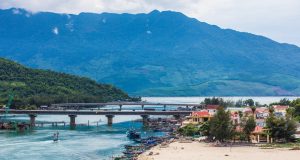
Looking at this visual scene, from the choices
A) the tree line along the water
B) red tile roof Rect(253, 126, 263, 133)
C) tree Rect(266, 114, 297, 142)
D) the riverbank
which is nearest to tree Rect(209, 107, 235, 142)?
the tree line along the water

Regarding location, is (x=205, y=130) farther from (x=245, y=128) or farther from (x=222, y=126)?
(x=222, y=126)

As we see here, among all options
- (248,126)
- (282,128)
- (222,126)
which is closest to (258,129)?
(248,126)

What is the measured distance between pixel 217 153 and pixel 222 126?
439 inches

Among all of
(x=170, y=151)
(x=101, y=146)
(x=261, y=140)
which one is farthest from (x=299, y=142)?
(x=101, y=146)

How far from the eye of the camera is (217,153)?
71.2 metres

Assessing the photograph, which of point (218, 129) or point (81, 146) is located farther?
point (81, 146)

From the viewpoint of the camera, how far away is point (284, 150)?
7256cm

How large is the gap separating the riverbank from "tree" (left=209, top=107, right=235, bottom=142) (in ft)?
9.76

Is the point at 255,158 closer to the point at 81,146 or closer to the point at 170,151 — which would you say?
the point at 170,151

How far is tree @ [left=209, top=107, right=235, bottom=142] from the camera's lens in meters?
81.4

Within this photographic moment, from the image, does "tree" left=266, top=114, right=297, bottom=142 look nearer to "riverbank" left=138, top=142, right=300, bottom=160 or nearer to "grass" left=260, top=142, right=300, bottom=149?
"grass" left=260, top=142, right=300, bottom=149

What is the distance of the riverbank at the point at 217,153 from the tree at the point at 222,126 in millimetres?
2974

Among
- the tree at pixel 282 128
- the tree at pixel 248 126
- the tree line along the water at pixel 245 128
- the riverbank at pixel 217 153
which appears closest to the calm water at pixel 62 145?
the riverbank at pixel 217 153

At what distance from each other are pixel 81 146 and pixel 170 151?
72.1 ft
